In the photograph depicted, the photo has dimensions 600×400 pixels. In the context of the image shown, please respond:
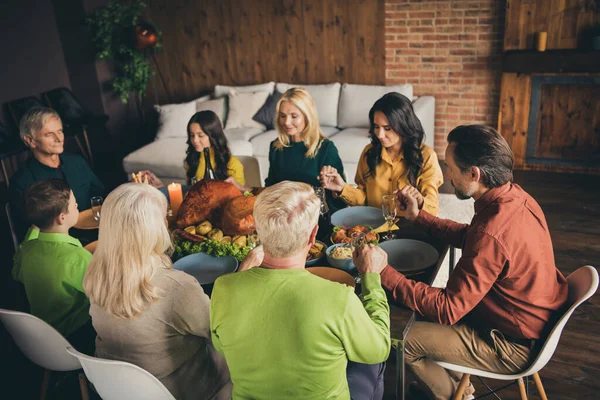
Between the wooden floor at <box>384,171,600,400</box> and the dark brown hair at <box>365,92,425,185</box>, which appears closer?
the wooden floor at <box>384,171,600,400</box>

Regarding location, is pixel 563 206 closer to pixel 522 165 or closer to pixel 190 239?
pixel 522 165

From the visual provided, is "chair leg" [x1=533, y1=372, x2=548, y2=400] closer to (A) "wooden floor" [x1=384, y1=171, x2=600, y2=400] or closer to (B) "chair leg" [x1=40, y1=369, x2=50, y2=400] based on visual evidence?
(A) "wooden floor" [x1=384, y1=171, x2=600, y2=400]

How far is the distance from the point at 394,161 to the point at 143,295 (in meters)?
1.56

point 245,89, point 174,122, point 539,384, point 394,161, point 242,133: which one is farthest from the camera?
point 245,89

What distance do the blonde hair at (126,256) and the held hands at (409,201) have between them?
108 centimetres

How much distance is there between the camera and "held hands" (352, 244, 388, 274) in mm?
1667

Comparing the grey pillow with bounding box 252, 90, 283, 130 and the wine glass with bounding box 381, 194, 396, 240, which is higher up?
the wine glass with bounding box 381, 194, 396, 240

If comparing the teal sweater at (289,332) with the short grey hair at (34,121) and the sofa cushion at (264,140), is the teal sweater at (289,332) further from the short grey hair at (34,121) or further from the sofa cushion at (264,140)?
the sofa cushion at (264,140)

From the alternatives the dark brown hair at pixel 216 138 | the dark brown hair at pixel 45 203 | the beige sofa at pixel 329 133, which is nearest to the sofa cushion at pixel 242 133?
the beige sofa at pixel 329 133

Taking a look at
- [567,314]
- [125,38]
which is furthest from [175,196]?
[125,38]

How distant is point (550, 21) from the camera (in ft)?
15.2

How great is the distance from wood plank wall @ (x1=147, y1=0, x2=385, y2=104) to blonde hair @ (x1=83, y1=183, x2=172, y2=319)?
4.46 metres

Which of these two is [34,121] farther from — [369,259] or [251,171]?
[369,259]

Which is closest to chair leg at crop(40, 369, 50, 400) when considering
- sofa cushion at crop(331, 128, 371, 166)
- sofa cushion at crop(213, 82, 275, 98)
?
sofa cushion at crop(331, 128, 371, 166)
